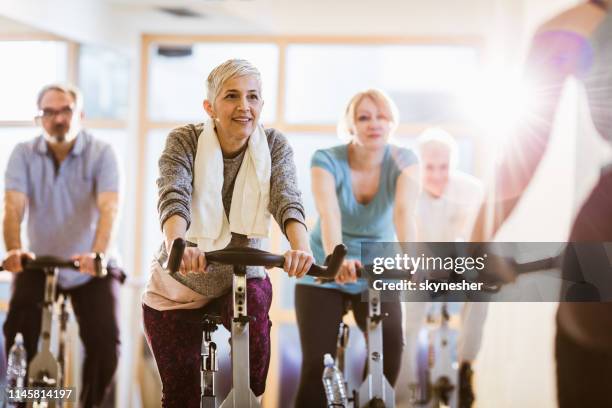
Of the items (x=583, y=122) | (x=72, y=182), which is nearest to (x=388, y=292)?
(x=583, y=122)

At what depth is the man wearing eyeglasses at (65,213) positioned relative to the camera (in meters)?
3.16

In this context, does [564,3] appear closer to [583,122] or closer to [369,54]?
[583,122]

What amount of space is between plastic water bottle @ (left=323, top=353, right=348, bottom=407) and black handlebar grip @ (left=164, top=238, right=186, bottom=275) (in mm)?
979

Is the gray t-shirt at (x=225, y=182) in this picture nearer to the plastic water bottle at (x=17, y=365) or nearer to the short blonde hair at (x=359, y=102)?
the short blonde hair at (x=359, y=102)

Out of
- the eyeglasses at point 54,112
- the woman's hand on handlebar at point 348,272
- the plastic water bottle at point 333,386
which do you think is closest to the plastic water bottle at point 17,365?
the eyeglasses at point 54,112

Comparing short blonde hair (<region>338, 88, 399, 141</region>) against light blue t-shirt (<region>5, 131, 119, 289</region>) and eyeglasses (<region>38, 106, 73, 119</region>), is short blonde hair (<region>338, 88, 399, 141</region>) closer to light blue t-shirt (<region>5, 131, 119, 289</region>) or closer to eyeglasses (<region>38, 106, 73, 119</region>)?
light blue t-shirt (<region>5, 131, 119, 289</region>)

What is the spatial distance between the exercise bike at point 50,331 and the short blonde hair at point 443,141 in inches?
50.6

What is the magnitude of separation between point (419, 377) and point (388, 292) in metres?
0.50

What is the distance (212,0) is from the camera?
3236 mm

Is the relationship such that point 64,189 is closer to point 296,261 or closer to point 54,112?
point 54,112

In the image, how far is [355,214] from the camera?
10.0 feet

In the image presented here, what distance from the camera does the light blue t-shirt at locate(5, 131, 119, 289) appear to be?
10.4 feet

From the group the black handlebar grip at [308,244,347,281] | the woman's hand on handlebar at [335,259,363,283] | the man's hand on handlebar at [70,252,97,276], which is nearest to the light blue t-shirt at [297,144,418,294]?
the woman's hand on handlebar at [335,259,363,283]

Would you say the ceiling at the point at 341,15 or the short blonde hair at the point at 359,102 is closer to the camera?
the short blonde hair at the point at 359,102
